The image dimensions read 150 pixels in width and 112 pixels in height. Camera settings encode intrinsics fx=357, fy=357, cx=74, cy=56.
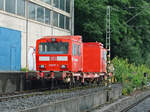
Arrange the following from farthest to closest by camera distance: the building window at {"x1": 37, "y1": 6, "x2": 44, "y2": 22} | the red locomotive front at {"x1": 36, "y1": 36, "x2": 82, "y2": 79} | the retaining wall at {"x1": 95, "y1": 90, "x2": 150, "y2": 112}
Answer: the building window at {"x1": 37, "y1": 6, "x2": 44, "y2": 22} → the red locomotive front at {"x1": 36, "y1": 36, "x2": 82, "y2": 79} → the retaining wall at {"x1": 95, "y1": 90, "x2": 150, "y2": 112}

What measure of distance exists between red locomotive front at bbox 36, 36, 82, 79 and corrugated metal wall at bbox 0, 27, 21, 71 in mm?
7202

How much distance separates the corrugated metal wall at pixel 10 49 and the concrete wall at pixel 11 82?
6830 mm

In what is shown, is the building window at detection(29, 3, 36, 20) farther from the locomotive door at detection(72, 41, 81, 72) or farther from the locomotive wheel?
the locomotive wheel

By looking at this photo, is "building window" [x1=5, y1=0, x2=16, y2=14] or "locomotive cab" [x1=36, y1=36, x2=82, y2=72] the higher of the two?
"building window" [x1=5, y1=0, x2=16, y2=14]

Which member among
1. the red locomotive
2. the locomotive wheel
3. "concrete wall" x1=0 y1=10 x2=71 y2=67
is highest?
"concrete wall" x1=0 y1=10 x2=71 y2=67

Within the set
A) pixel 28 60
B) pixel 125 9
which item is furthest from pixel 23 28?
pixel 125 9

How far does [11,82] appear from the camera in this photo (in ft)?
69.7

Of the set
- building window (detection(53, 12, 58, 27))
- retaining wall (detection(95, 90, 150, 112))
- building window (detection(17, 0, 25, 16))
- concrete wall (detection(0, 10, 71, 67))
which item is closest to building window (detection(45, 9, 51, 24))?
concrete wall (detection(0, 10, 71, 67))

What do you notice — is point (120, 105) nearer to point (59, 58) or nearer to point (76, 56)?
point (59, 58)

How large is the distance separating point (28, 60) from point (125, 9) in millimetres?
23822

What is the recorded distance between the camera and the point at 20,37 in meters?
31.6

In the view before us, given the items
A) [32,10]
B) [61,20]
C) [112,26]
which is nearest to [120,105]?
[32,10]

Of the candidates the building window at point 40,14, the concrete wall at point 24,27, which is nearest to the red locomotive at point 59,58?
the concrete wall at point 24,27

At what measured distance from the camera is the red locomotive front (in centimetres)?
2191
